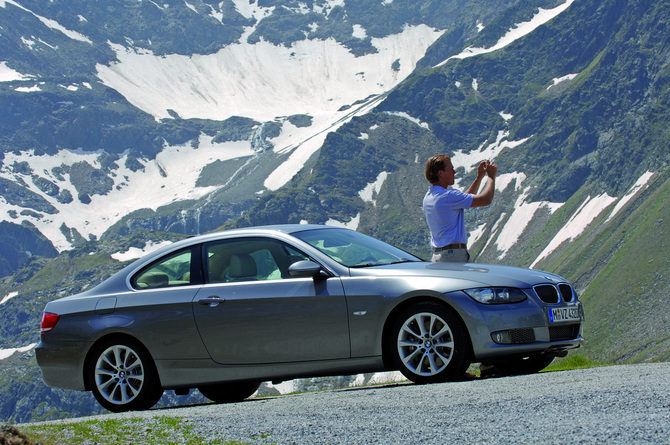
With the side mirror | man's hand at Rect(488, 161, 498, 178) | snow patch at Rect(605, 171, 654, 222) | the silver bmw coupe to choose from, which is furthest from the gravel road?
snow patch at Rect(605, 171, 654, 222)

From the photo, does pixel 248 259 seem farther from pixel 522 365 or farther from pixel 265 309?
pixel 522 365

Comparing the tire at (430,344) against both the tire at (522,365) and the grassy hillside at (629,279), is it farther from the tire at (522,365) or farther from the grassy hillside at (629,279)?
the grassy hillside at (629,279)

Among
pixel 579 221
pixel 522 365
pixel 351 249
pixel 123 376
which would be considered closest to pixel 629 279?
pixel 579 221

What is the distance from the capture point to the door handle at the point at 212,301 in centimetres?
900

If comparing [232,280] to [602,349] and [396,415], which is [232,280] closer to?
[396,415]

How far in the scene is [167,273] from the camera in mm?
9602

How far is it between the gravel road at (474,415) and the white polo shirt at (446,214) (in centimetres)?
291

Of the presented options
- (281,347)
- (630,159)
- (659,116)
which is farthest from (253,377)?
(659,116)

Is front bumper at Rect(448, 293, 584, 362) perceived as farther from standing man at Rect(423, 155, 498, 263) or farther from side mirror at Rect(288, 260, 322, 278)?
standing man at Rect(423, 155, 498, 263)

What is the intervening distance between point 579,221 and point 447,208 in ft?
600

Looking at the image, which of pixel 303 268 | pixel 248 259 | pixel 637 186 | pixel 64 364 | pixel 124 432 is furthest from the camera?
pixel 637 186

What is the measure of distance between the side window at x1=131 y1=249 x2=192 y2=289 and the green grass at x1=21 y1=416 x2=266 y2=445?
8.67 ft

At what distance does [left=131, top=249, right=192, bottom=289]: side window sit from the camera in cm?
948

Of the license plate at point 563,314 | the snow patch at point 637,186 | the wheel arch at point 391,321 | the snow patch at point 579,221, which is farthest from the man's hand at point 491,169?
the snow patch at point 637,186
